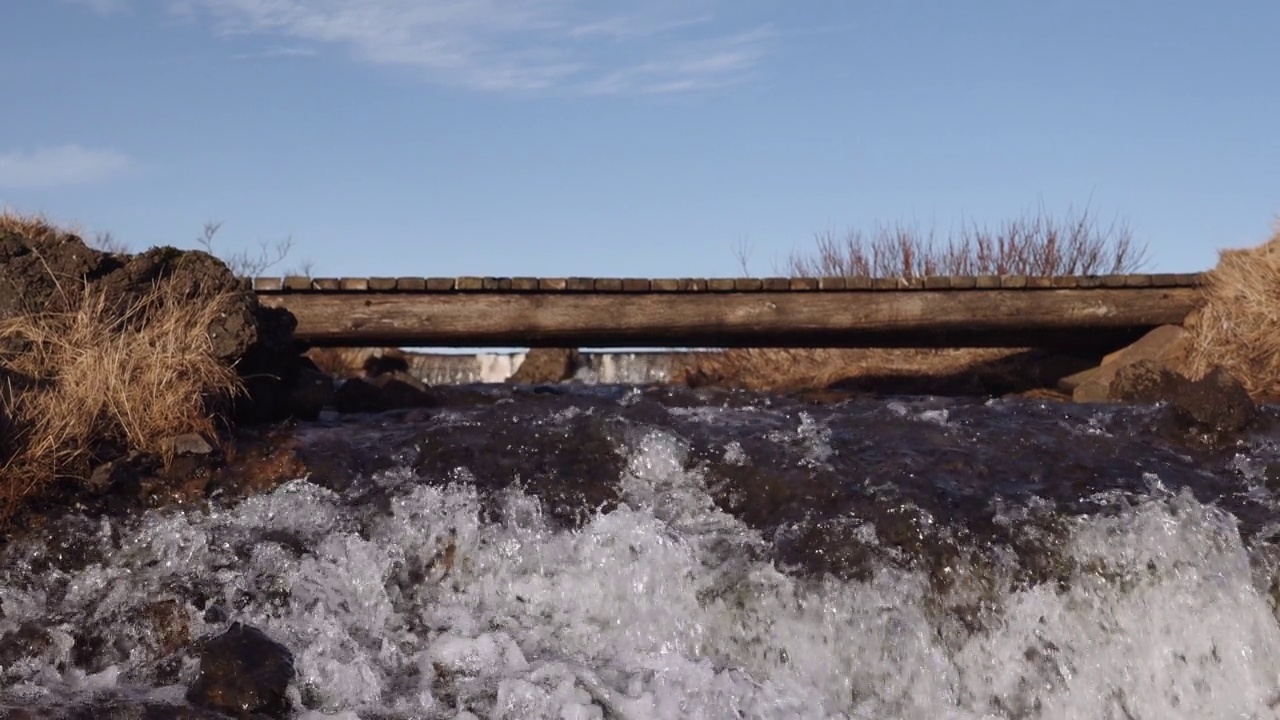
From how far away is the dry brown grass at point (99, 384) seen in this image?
604 centimetres

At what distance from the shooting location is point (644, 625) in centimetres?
515

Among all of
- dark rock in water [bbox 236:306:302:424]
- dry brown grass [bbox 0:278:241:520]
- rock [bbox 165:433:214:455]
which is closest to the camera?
dry brown grass [bbox 0:278:241:520]

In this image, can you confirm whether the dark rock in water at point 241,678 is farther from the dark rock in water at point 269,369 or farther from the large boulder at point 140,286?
the dark rock in water at point 269,369

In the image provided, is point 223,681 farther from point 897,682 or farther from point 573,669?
point 897,682

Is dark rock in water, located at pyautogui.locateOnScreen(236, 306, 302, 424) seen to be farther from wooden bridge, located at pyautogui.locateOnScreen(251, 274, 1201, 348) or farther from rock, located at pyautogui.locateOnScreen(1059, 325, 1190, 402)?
rock, located at pyautogui.locateOnScreen(1059, 325, 1190, 402)

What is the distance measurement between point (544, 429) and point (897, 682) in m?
2.37

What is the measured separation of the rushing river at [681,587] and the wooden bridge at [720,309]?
3.48m

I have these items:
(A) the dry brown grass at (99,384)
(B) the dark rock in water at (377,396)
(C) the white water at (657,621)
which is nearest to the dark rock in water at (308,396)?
(B) the dark rock in water at (377,396)

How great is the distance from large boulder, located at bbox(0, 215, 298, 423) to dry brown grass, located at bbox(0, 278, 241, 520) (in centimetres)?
7

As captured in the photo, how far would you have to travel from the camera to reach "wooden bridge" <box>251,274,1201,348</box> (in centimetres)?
973

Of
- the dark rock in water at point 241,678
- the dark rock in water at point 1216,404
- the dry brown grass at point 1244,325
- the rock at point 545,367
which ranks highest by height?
the dry brown grass at point 1244,325

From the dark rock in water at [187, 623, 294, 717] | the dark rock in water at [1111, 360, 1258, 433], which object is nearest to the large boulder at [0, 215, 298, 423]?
the dark rock in water at [187, 623, 294, 717]

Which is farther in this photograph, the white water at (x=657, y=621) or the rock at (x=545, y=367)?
the rock at (x=545, y=367)

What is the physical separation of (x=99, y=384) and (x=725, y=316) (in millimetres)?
4844
